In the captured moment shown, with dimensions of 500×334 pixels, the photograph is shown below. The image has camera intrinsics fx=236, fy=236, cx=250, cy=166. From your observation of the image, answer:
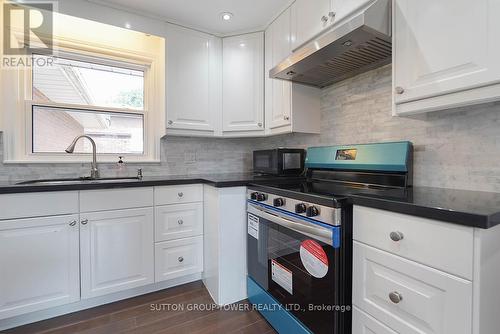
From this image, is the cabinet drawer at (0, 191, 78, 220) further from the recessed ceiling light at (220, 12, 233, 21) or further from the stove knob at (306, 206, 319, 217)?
the recessed ceiling light at (220, 12, 233, 21)

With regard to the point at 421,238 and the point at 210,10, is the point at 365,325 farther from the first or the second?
the point at 210,10

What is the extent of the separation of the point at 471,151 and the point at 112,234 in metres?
2.19

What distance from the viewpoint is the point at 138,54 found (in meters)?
2.23

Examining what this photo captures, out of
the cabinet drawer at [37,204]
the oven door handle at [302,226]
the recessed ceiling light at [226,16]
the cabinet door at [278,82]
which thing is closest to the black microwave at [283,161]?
the cabinet door at [278,82]

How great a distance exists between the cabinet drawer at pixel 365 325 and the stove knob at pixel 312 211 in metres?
0.43

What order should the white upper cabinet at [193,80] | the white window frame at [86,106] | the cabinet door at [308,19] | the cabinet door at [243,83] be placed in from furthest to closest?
1. the cabinet door at [243,83]
2. the white upper cabinet at [193,80]
3. the white window frame at [86,106]
4. the cabinet door at [308,19]

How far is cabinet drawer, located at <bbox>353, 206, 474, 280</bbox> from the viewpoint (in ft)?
2.30

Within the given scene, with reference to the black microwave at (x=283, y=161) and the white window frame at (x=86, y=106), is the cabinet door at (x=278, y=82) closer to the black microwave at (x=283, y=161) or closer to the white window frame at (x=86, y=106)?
the black microwave at (x=283, y=161)

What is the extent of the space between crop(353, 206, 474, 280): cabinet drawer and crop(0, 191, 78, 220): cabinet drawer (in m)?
1.73

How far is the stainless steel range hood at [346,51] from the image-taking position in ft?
3.71

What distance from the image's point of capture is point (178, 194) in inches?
74.9

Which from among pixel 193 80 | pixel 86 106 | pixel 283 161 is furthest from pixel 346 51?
pixel 86 106

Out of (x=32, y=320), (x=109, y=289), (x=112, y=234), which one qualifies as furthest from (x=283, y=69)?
(x=32, y=320)

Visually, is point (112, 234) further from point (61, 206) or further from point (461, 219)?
point (461, 219)
